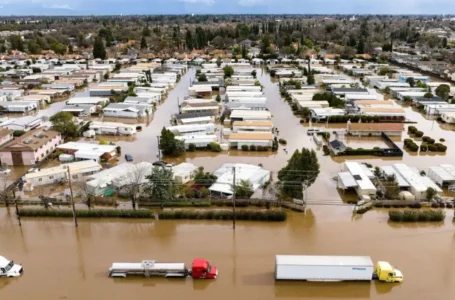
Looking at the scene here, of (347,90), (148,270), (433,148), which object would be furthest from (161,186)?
(347,90)

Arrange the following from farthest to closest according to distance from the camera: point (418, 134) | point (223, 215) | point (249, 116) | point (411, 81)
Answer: point (411, 81), point (249, 116), point (418, 134), point (223, 215)

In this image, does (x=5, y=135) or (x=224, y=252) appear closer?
(x=224, y=252)

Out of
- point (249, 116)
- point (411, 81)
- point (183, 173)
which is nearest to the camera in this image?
point (183, 173)

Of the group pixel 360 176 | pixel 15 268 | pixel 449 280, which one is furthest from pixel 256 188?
pixel 15 268

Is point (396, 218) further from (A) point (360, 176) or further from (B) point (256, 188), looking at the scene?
(B) point (256, 188)

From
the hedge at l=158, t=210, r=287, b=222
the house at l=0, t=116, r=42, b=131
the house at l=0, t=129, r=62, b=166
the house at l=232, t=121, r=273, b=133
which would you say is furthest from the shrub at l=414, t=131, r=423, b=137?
the house at l=0, t=116, r=42, b=131

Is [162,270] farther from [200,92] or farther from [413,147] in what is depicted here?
[200,92]

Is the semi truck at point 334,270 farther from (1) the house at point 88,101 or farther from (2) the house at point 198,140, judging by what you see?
(1) the house at point 88,101

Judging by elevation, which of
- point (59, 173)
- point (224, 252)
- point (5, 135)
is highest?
point (5, 135)
